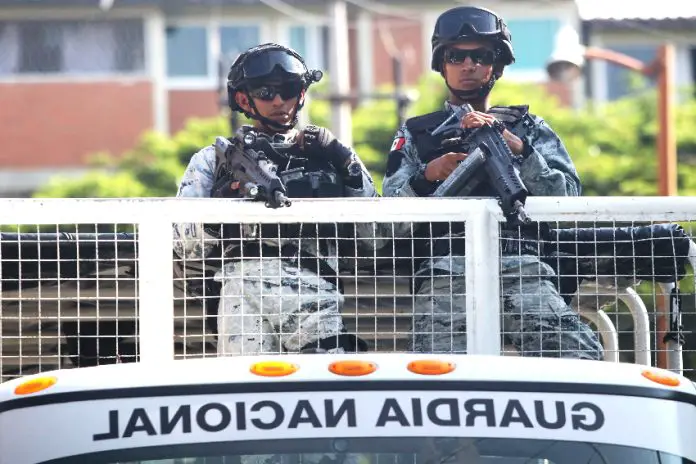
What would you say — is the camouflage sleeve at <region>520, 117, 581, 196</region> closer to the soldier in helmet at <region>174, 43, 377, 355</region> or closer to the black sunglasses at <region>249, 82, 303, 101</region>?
the soldier in helmet at <region>174, 43, 377, 355</region>

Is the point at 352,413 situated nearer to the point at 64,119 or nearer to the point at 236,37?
the point at 64,119

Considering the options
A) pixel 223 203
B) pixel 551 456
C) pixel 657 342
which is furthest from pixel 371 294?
pixel 551 456

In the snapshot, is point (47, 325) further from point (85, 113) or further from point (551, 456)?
point (85, 113)

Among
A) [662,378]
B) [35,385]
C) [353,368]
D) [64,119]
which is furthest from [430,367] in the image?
[64,119]

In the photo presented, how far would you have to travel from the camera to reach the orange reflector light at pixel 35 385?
3764mm

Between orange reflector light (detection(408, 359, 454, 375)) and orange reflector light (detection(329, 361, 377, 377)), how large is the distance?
9cm

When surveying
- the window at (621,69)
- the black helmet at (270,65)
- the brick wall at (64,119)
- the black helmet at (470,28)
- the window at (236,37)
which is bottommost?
the black helmet at (270,65)

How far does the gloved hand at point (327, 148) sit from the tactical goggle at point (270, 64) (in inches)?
8.2

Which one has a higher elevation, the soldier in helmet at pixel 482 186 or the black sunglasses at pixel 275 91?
the black sunglasses at pixel 275 91

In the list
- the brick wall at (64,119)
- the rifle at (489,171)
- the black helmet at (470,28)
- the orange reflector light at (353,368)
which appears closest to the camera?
the orange reflector light at (353,368)

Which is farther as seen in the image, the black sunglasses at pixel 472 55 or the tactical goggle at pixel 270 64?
the black sunglasses at pixel 472 55

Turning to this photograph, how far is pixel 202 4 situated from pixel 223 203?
3346 cm

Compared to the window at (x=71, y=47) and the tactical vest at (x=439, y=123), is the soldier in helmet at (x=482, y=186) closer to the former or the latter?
the tactical vest at (x=439, y=123)

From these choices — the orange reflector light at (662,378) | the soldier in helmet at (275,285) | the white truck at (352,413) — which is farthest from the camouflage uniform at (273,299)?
the orange reflector light at (662,378)
